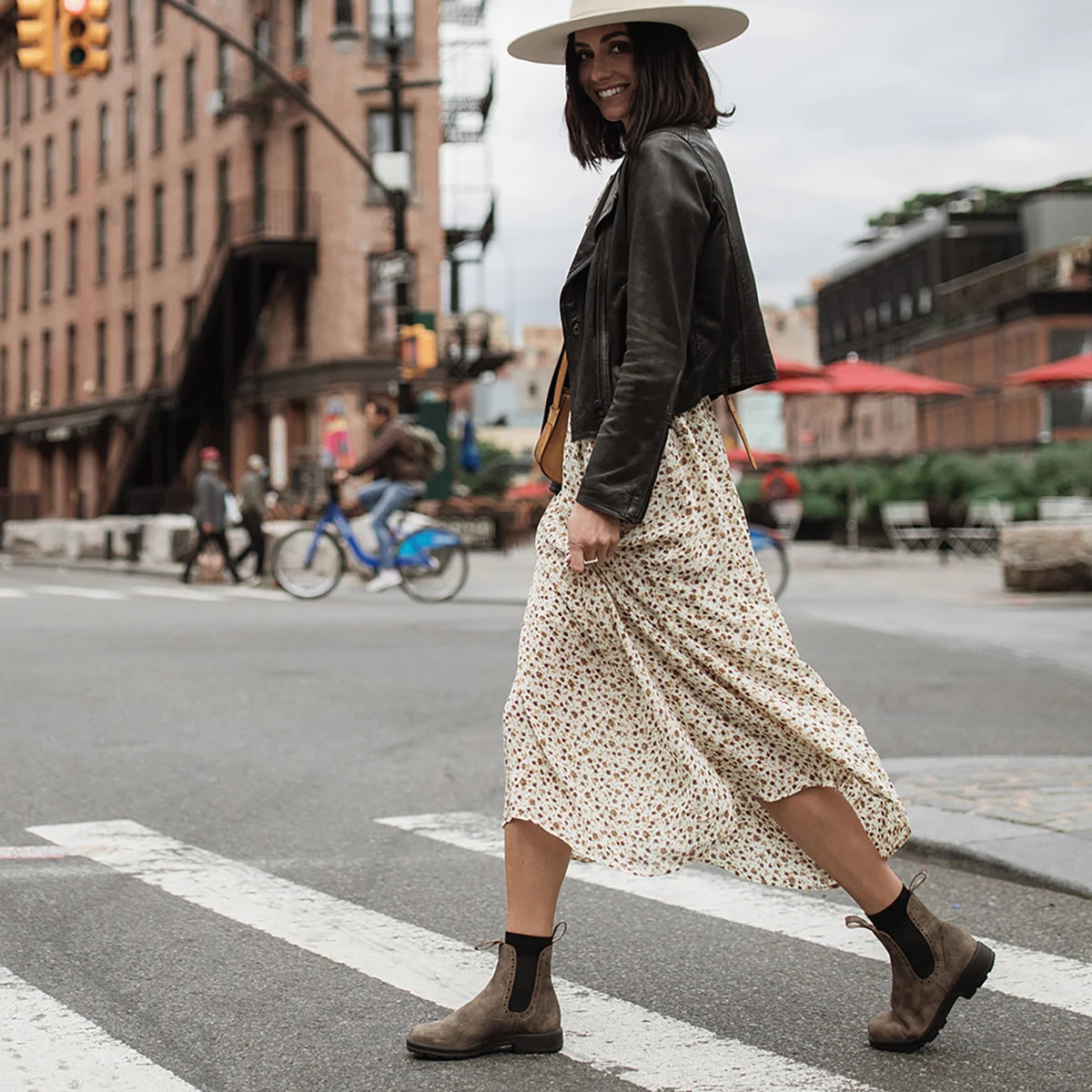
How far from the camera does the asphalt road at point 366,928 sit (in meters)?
3.23

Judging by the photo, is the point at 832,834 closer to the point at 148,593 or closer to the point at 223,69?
the point at 148,593

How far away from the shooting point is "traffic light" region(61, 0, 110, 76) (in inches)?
656

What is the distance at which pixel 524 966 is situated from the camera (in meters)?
3.35

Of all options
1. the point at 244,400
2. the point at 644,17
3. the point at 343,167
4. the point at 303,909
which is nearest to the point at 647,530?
the point at 644,17

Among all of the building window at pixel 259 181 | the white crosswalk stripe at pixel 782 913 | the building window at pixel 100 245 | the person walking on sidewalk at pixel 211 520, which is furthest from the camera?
the building window at pixel 100 245

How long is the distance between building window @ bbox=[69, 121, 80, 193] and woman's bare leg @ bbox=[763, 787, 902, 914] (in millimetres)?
52284

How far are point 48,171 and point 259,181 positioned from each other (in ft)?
56.4

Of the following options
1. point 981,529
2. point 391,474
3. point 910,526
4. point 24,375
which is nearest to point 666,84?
point 391,474

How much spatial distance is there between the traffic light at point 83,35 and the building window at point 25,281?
41.7m

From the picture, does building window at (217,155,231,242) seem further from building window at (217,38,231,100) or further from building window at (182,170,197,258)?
building window at (182,170,197,258)

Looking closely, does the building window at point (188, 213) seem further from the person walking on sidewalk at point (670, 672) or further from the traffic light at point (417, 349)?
the person walking on sidewalk at point (670, 672)

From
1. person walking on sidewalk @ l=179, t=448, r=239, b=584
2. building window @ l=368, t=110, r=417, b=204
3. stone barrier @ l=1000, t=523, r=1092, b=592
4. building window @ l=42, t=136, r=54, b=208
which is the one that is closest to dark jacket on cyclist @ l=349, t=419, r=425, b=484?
stone barrier @ l=1000, t=523, r=1092, b=592

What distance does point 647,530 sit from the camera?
3.30 meters

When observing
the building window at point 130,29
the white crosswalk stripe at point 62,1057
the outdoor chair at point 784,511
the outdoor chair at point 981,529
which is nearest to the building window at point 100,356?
the building window at point 130,29
